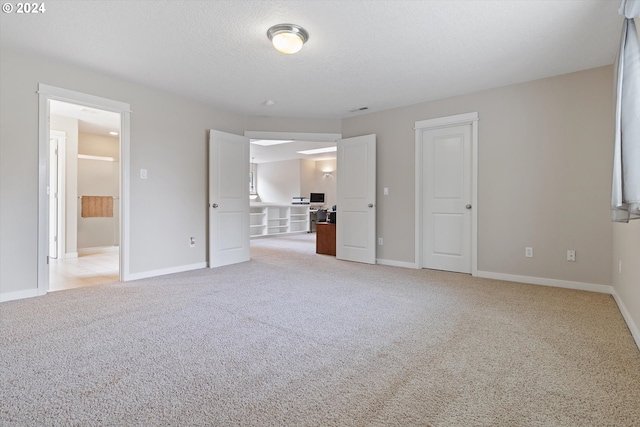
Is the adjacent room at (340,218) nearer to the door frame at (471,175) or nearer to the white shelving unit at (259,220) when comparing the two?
the door frame at (471,175)

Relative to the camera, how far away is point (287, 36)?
269 centimetres

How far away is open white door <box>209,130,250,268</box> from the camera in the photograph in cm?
474

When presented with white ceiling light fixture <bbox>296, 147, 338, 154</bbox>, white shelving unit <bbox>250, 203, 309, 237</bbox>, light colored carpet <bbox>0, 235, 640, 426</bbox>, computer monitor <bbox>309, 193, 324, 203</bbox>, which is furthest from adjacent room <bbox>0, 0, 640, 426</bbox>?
computer monitor <bbox>309, 193, 324, 203</bbox>

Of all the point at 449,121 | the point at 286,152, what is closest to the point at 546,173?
the point at 449,121

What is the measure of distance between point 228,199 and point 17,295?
8.41ft

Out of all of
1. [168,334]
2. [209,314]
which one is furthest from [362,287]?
[168,334]

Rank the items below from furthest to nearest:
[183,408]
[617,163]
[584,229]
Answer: [584,229] → [617,163] → [183,408]

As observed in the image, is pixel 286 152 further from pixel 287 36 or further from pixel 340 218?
pixel 287 36

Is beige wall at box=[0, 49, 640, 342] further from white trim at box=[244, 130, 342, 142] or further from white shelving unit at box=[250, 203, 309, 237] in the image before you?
white shelving unit at box=[250, 203, 309, 237]

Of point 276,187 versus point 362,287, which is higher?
point 276,187

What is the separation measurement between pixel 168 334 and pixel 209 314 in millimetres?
447

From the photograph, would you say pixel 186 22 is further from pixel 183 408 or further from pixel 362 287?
pixel 362 287

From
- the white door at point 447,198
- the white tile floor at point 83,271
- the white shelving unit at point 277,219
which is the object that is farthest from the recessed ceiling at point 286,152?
the white tile floor at point 83,271

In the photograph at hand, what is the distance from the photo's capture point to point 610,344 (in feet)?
6.79
